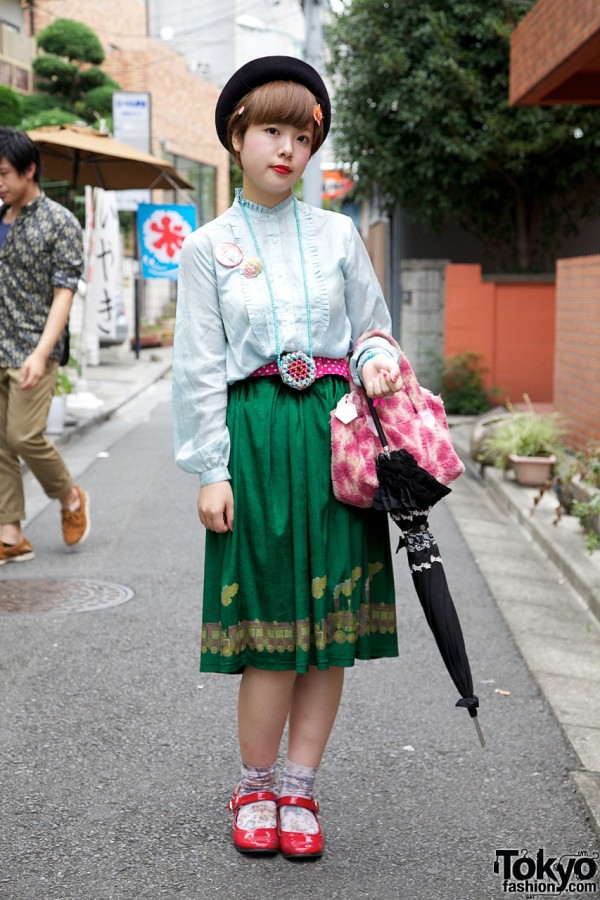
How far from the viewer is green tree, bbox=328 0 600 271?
50.1 feet

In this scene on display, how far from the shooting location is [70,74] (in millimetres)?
23969

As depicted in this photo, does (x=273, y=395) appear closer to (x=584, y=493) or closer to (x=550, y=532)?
(x=550, y=532)

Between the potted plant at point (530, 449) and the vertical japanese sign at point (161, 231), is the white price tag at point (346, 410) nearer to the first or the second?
the potted plant at point (530, 449)

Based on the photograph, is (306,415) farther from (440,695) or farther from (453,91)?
(453,91)

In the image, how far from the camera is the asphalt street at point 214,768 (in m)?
2.95

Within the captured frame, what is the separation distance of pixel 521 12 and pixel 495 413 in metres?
7.27

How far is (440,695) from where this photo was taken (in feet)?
14.5

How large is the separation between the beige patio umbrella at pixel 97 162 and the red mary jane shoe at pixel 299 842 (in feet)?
30.3

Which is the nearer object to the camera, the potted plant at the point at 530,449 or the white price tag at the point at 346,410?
the white price tag at the point at 346,410

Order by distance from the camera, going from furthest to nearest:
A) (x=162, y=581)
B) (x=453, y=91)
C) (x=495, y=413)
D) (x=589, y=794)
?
(x=453, y=91) < (x=495, y=413) < (x=162, y=581) < (x=589, y=794)

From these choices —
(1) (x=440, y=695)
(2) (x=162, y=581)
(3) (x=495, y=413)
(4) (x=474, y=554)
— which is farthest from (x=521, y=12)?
(1) (x=440, y=695)

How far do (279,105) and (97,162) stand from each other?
1059 cm

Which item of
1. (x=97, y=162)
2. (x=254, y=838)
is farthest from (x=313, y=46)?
(x=254, y=838)

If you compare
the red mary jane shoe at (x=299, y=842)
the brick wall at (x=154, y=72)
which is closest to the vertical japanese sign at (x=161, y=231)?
the red mary jane shoe at (x=299, y=842)
